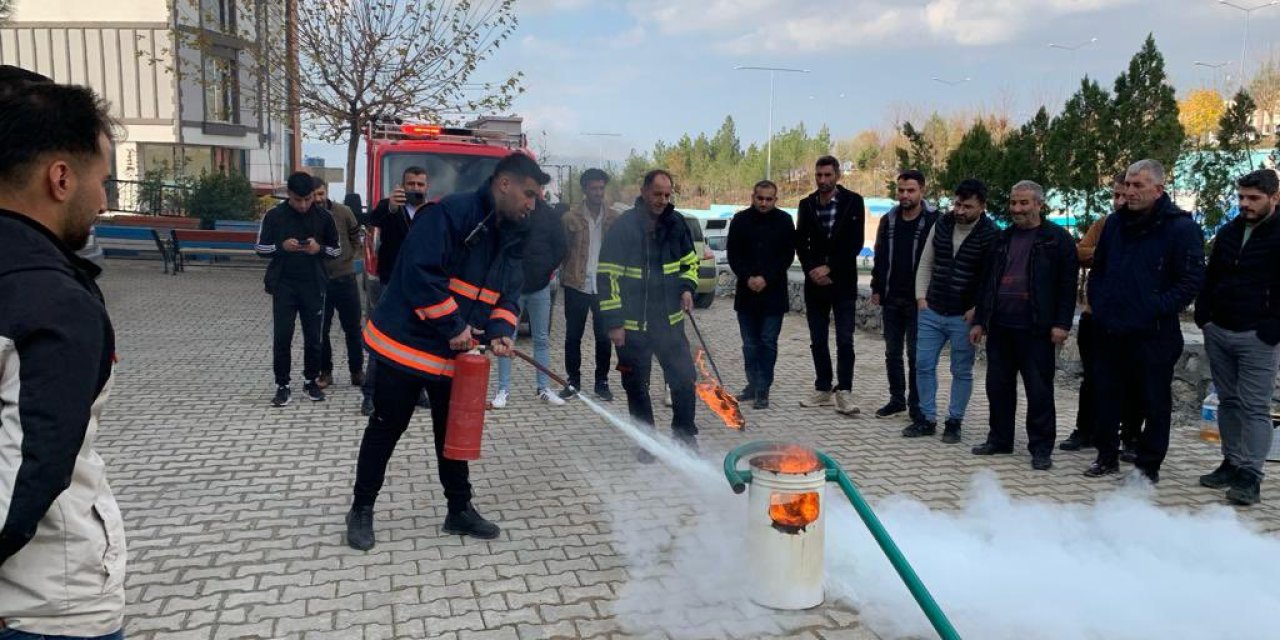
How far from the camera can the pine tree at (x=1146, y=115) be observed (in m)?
9.64

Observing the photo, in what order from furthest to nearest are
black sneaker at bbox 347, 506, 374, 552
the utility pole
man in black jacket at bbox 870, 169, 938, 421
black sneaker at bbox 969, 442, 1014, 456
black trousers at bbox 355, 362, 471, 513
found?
the utility pole
man in black jacket at bbox 870, 169, 938, 421
black sneaker at bbox 969, 442, 1014, 456
black sneaker at bbox 347, 506, 374, 552
black trousers at bbox 355, 362, 471, 513

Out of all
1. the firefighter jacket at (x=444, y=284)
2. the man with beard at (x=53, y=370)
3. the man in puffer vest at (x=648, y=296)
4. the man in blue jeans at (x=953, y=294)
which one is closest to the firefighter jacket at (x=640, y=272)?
the man in puffer vest at (x=648, y=296)

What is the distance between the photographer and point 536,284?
7605 millimetres

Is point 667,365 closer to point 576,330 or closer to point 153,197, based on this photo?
point 576,330

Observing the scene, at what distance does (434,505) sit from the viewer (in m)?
5.04

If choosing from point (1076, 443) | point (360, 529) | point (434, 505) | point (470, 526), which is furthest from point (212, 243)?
point (1076, 443)

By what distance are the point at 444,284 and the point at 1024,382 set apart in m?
4.19

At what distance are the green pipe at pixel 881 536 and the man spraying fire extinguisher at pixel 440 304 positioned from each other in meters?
1.41

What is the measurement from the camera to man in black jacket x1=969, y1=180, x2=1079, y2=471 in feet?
19.3

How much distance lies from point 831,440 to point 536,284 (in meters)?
2.82

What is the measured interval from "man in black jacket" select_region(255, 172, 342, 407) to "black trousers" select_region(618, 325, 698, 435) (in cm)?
287

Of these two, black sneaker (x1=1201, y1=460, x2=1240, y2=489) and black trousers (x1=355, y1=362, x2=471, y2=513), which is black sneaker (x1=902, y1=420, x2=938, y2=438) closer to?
black sneaker (x1=1201, y1=460, x2=1240, y2=489)

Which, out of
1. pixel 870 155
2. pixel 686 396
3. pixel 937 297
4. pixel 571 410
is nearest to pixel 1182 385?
pixel 937 297

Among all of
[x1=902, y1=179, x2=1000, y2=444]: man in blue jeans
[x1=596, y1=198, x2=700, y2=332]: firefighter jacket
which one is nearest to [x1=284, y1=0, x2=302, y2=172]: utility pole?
[x1=596, y1=198, x2=700, y2=332]: firefighter jacket
